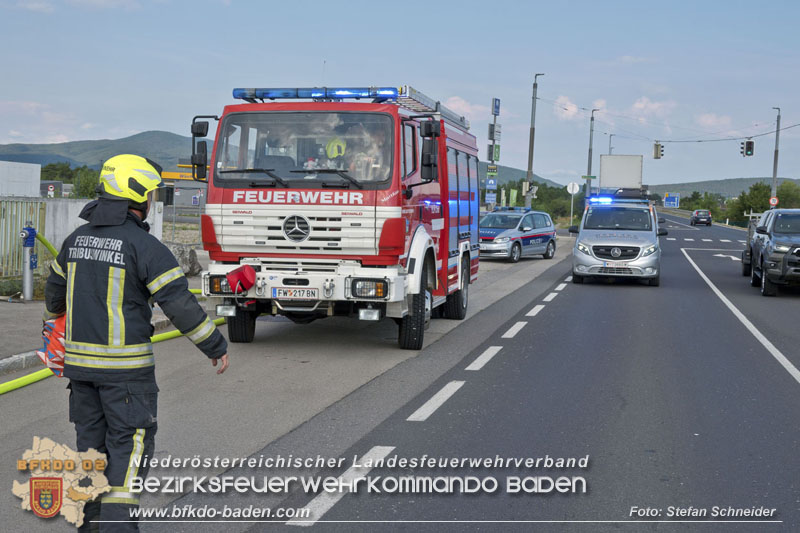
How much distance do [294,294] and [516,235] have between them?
60.2 feet

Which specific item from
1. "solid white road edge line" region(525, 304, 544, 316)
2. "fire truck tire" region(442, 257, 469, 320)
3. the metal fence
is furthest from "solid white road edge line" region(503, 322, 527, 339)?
the metal fence

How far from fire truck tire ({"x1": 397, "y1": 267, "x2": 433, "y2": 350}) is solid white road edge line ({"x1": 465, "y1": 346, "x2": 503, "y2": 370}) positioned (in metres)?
0.74

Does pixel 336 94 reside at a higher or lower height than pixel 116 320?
higher

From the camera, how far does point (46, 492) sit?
369 centimetres

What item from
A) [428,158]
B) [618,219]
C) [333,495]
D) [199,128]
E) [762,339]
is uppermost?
[199,128]

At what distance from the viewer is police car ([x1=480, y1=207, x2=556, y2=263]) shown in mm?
25969

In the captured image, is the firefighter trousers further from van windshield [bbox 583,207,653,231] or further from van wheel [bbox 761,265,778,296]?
van windshield [bbox 583,207,653,231]

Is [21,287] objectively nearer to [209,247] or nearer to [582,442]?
[209,247]

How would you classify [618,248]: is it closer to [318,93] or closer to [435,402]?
[318,93]

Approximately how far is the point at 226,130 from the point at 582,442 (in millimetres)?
5402

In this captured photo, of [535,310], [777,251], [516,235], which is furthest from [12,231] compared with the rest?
[516,235]

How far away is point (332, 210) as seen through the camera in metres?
8.82

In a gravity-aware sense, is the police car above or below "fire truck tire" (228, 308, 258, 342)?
above

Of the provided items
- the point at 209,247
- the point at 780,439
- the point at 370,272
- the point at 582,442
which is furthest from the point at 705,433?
the point at 209,247
